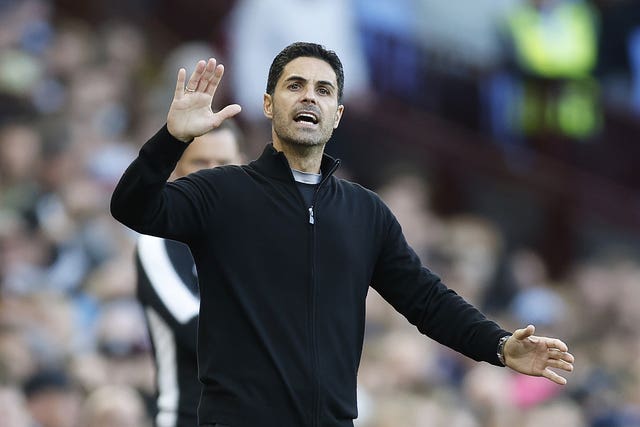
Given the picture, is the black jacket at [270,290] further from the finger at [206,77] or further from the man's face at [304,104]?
the finger at [206,77]

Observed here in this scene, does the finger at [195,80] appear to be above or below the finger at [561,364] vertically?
above

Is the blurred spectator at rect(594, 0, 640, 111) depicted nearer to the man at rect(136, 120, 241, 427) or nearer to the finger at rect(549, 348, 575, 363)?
Answer: the man at rect(136, 120, 241, 427)

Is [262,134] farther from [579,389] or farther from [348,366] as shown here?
[348,366]

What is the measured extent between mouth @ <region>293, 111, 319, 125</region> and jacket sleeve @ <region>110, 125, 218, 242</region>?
48 centimetres

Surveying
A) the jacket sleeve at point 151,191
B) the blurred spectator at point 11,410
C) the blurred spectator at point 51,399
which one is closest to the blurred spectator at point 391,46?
the blurred spectator at point 51,399

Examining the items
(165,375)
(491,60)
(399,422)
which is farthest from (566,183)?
(165,375)

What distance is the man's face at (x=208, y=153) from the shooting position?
21.2 feet

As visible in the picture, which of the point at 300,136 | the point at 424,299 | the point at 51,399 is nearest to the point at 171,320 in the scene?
the point at 424,299

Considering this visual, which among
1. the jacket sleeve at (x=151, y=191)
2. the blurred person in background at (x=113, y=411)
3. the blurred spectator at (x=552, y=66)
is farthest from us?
the blurred spectator at (x=552, y=66)

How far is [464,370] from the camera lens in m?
11.4

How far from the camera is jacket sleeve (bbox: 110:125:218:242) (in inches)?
178

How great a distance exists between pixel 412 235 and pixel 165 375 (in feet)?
22.8

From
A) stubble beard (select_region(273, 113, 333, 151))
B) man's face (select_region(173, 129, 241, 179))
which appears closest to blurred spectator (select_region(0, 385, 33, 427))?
man's face (select_region(173, 129, 241, 179))

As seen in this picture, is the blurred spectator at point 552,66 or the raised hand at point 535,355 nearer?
the raised hand at point 535,355
